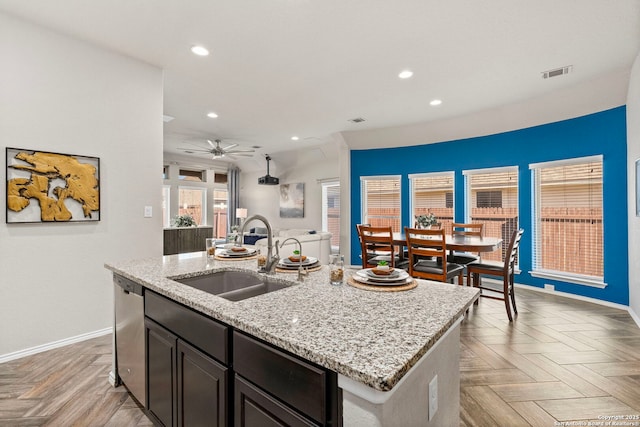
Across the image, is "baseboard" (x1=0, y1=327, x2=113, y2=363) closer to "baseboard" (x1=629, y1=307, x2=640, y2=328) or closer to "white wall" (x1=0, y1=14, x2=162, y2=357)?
"white wall" (x1=0, y1=14, x2=162, y2=357)

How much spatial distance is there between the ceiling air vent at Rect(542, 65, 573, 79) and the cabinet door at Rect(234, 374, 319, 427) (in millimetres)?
4097

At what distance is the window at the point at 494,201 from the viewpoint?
4.66m

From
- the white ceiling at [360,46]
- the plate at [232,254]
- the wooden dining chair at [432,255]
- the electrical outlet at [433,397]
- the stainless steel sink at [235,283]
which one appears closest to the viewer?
the electrical outlet at [433,397]

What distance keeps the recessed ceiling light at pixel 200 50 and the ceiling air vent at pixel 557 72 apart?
142 inches

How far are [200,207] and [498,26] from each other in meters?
8.02

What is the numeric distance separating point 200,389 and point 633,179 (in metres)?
4.46

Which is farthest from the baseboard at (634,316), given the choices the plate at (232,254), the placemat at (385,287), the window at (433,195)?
the plate at (232,254)

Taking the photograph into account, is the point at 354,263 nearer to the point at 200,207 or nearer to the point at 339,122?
the point at 339,122

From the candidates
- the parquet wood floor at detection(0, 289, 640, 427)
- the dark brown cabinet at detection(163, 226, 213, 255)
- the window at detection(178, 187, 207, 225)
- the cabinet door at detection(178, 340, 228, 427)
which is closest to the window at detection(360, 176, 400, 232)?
the parquet wood floor at detection(0, 289, 640, 427)

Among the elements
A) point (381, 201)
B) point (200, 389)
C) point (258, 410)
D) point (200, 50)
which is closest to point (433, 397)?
point (258, 410)

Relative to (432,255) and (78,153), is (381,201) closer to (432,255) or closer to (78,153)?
(432,255)

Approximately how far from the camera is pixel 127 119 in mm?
2924

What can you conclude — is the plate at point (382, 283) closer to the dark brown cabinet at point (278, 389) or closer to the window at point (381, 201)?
the dark brown cabinet at point (278, 389)

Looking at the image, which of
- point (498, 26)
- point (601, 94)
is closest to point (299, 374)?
point (498, 26)
